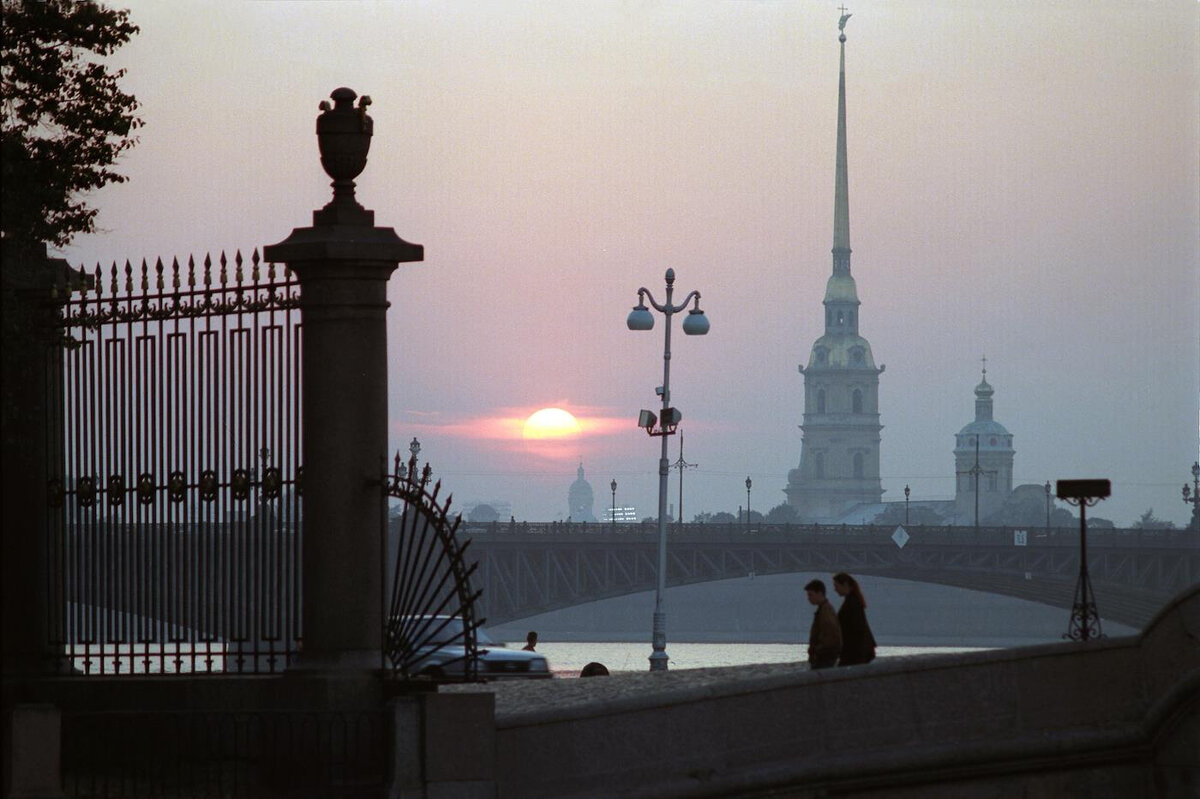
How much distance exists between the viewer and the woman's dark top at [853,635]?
21.0 meters

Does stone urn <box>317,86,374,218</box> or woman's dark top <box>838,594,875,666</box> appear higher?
stone urn <box>317,86,374,218</box>

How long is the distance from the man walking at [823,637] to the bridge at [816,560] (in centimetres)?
7877

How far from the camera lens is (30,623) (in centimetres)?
1753

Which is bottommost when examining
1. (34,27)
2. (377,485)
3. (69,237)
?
(377,485)

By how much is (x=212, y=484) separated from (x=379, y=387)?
152 centimetres

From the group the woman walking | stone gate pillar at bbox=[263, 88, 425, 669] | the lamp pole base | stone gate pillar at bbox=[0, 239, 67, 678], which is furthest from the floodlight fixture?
the lamp pole base

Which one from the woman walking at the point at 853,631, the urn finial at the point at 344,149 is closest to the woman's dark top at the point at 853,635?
the woman walking at the point at 853,631

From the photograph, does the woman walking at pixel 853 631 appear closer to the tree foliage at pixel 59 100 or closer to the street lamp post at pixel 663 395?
the tree foliage at pixel 59 100

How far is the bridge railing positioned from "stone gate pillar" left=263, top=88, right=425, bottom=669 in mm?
86274

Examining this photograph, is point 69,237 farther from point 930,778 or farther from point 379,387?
point 930,778

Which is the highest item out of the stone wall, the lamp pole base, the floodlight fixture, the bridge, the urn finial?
the urn finial

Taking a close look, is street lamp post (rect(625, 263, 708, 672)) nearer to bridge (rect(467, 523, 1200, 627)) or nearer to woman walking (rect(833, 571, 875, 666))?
woman walking (rect(833, 571, 875, 666))

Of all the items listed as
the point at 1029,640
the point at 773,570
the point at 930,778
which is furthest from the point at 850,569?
the point at 930,778

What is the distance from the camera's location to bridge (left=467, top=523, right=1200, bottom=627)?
343ft
